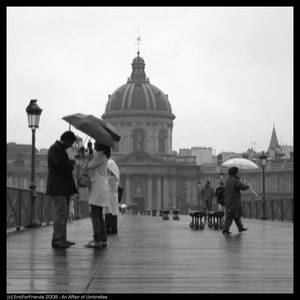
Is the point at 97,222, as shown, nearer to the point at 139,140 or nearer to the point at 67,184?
the point at 67,184

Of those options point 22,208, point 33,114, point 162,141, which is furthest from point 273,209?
point 162,141

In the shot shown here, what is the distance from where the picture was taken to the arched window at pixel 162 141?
130625mm

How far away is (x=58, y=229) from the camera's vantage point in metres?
13.7

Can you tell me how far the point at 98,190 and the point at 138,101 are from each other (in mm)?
116054

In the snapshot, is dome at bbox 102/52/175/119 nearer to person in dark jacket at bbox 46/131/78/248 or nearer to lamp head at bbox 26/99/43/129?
lamp head at bbox 26/99/43/129

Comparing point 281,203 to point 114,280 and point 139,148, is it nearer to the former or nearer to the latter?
point 114,280

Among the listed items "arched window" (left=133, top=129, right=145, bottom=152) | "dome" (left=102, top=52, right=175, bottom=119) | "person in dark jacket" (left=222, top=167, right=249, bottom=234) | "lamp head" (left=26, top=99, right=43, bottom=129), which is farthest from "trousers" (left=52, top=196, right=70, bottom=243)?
"arched window" (left=133, top=129, right=145, bottom=152)

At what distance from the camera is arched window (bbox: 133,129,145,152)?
130m

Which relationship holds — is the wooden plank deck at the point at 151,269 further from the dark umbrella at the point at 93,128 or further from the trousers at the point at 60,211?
the dark umbrella at the point at 93,128

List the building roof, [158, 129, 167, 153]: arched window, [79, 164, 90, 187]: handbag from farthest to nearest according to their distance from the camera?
the building roof, [158, 129, 167, 153]: arched window, [79, 164, 90, 187]: handbag

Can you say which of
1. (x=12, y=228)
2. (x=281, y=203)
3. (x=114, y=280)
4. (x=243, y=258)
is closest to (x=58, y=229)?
(x=243, y=258)

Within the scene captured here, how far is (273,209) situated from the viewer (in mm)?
40094

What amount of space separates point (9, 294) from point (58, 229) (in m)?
6.26

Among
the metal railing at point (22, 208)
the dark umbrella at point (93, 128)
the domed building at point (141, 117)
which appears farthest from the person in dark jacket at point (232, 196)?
the domed building at point (141, 117)
